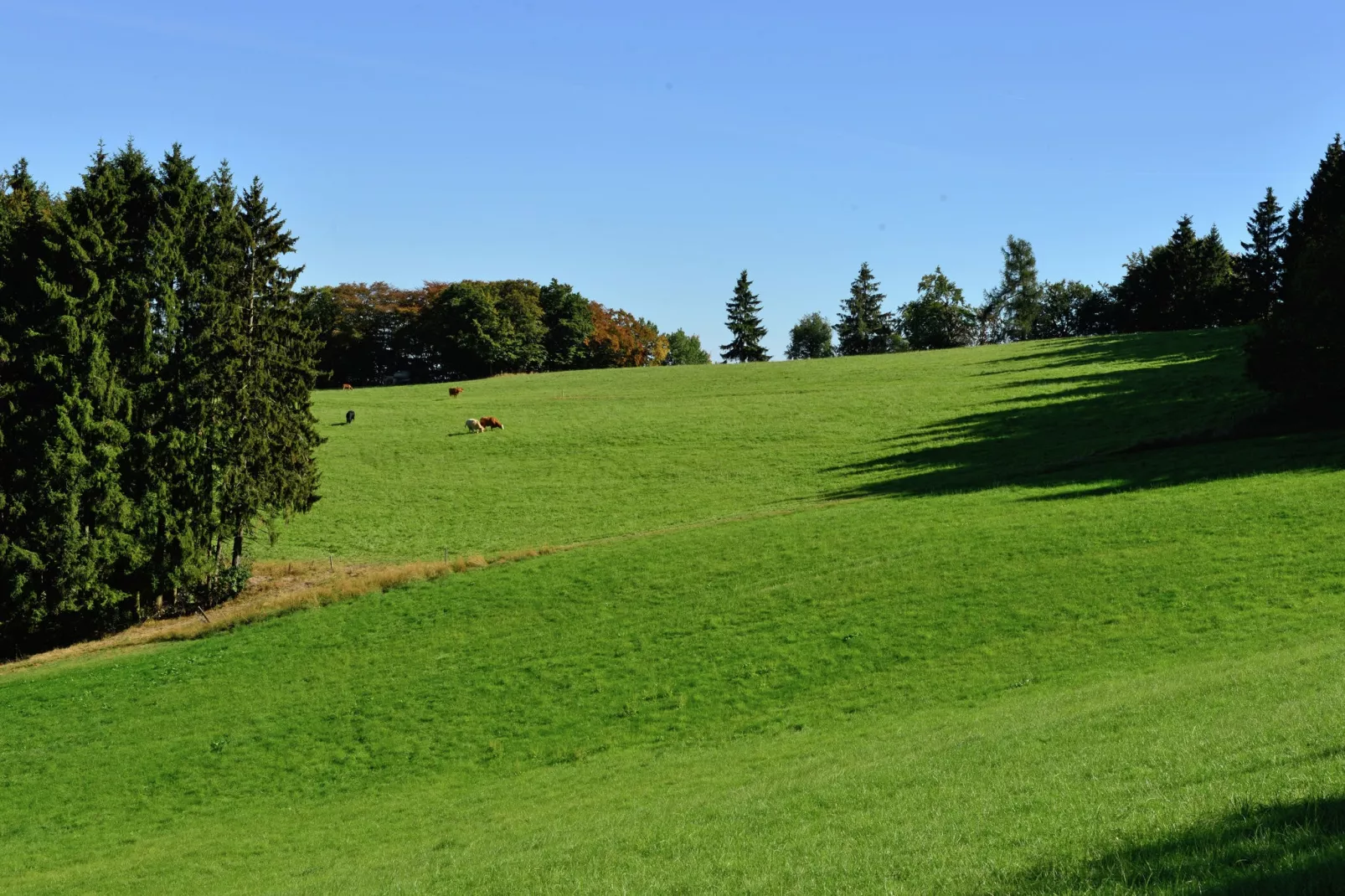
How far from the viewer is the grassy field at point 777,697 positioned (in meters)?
11.8

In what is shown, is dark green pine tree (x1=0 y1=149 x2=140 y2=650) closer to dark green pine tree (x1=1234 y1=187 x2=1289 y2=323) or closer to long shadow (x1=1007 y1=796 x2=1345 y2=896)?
long shadow (x1=1007 y1=796 x2=1345 y2=896)

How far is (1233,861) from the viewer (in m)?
8.59

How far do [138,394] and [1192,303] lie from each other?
10847cm

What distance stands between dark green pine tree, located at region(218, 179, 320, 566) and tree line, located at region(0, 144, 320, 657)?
84 mm

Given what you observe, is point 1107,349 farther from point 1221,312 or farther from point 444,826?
point 444,826

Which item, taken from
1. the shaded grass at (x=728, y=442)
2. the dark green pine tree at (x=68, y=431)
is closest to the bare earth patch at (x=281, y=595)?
the dark green pine tree at (x=68, y=431)

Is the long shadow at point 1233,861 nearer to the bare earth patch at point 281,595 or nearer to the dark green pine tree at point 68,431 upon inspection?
the bare earth patch at point 281,595

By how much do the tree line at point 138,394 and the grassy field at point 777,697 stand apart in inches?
210

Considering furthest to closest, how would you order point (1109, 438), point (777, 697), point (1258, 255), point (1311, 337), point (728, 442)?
point (1258, 255) → point (728, 442) → point (1109, 438) → point (1311, 337) → point (777, 697)

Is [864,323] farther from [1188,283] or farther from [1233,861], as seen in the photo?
[1233,861]

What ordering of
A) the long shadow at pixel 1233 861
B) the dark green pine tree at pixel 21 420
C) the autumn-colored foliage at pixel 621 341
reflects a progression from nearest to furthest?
the long shadow at pixel 1233 861 < the dark green pine tree at pixel 21 420 < the autumn-colored foliage at pixel 621 341

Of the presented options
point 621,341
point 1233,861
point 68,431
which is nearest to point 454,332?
point 621,341

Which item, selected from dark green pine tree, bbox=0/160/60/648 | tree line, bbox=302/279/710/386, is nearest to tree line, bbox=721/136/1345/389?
tree line, bbox=302/279/710/386

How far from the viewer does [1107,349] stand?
89750 mm
